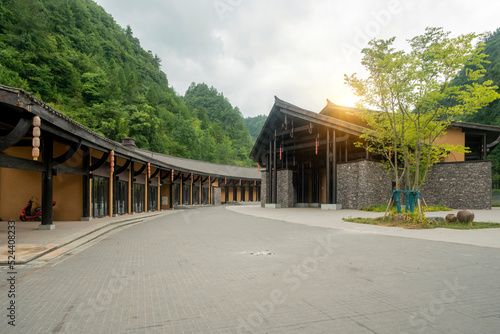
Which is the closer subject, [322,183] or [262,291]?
[262,291]

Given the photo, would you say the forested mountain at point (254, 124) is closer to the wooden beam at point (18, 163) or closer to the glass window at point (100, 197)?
the glass window at point (100, 197)

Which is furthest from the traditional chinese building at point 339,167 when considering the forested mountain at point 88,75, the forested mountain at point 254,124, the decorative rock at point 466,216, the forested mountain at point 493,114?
the forested mountain at point 254,124

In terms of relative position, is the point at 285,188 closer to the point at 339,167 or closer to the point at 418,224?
the point at 339,167

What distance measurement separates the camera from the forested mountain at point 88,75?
3778 centimetres

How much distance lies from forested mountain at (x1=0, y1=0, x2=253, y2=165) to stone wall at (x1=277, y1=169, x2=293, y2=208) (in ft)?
79.3

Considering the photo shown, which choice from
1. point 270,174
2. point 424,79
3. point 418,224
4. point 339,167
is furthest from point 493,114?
point 418,224

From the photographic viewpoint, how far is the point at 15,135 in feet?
26.0

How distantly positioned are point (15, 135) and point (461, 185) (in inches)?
1032

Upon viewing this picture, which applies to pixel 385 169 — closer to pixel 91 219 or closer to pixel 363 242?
pixel 363 242

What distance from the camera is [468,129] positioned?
26.8 m

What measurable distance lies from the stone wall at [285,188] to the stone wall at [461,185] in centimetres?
1052

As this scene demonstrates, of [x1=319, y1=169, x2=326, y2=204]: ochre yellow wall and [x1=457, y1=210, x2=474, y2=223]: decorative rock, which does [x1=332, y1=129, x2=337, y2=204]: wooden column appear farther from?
[x1=457, y1=210, x2=474, y2=223]: decorative rock

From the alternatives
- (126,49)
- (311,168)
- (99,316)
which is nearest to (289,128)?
(311,168)

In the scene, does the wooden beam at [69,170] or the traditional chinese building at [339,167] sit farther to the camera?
the traditional chinese building at [339,167]
